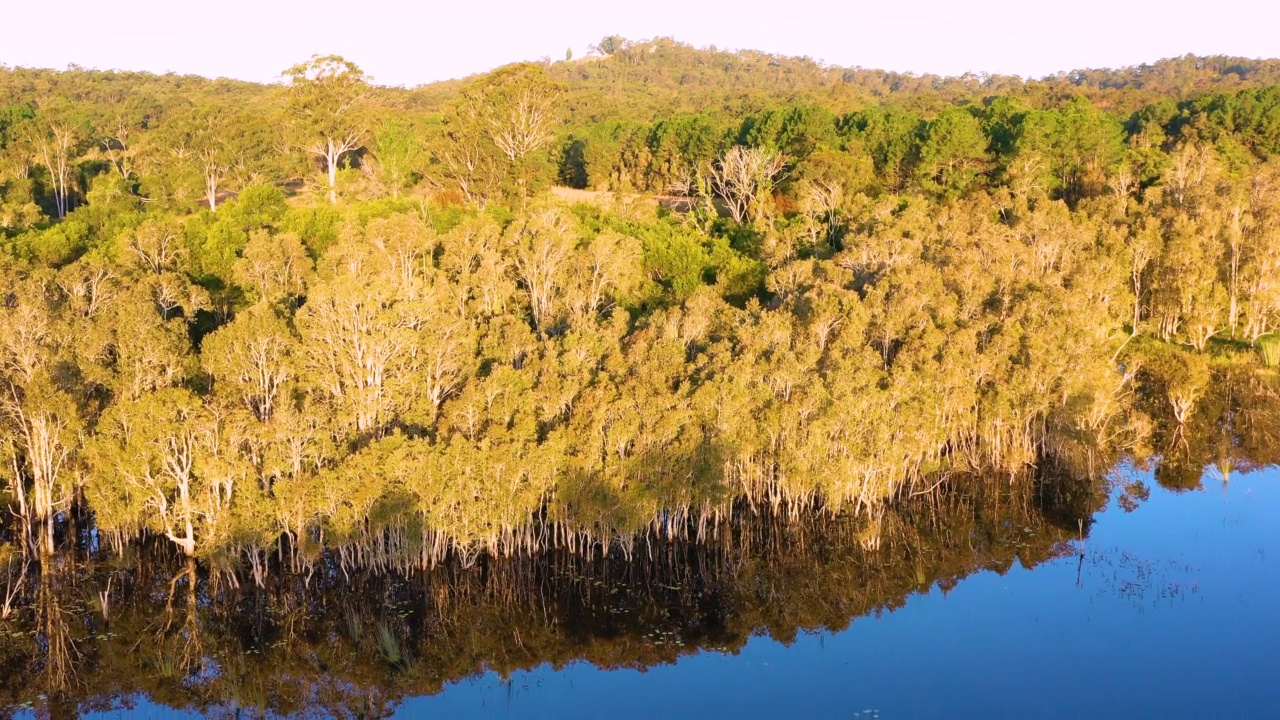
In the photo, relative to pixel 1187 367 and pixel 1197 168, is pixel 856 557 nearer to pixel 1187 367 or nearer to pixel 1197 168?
pixel 1187 367

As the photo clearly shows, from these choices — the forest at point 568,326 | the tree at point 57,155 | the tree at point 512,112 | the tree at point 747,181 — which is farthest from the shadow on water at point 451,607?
the tree at point 57,155

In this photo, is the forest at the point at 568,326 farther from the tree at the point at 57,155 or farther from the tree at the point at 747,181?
the tree at the point at 57,155

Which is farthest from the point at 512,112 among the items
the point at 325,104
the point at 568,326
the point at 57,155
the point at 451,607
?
the point at 451,607

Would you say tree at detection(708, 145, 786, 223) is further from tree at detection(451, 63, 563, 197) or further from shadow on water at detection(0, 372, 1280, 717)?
shadow on water at detection(0, 372, 1280, 717)

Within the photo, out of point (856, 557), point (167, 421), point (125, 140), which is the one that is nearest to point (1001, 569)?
point (856, 557)

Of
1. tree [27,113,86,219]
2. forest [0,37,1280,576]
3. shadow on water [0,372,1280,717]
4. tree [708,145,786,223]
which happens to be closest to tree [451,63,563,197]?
forest [0,37,1280,576]

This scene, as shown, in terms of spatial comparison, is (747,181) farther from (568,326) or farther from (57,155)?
(57,155)
